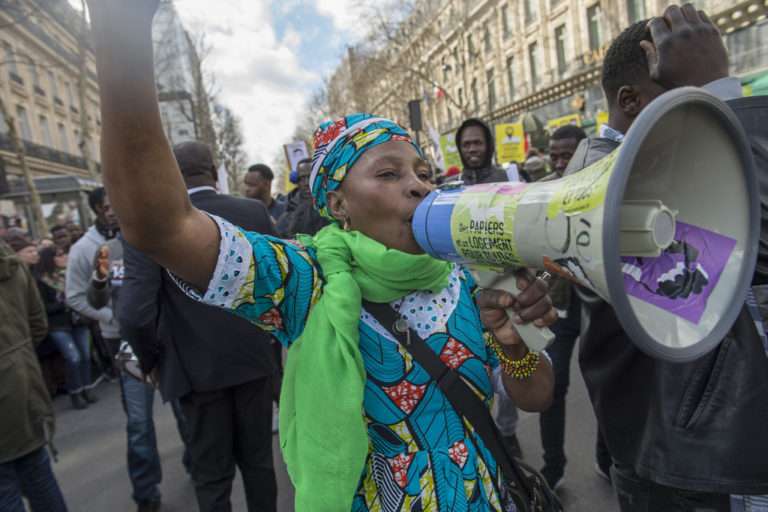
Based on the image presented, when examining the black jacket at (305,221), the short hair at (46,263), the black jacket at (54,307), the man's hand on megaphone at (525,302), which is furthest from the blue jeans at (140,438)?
the short hair at (46,263)

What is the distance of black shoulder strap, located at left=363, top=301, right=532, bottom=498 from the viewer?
1.24 meters

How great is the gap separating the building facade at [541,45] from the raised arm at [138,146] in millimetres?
15654

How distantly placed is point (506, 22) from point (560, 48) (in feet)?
16.6

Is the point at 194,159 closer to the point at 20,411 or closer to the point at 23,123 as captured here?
the point at 20,411

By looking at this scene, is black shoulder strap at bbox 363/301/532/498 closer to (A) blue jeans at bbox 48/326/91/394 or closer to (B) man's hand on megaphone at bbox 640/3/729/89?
(B) man's hand on megaphone at bbox 640/3/729/89

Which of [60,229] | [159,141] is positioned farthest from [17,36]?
[159,141]

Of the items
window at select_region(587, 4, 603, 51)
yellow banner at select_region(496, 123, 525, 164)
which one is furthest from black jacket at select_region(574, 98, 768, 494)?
window at select_region(587, 4, 603, 51)

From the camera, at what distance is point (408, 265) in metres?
1.20

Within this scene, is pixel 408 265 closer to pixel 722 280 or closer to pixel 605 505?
pixel 722 280

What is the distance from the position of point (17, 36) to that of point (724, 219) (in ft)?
97.8

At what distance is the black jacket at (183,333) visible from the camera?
225 centimetres

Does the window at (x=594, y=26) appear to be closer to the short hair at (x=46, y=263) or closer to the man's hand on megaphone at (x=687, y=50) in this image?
the short hair at (x=46, y=263)

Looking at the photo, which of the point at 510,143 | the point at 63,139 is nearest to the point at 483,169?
the point at 510,143

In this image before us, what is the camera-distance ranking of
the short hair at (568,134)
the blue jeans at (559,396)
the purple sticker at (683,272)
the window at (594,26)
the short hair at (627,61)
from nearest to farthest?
the purple sticker at (683,272) → the short hair at (627,61) → the blue jeans at (559,396) → the short hair at (568,134) → the window at (594,26)
